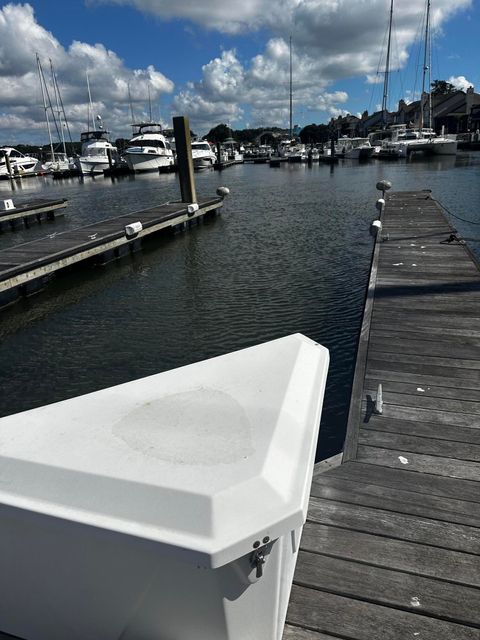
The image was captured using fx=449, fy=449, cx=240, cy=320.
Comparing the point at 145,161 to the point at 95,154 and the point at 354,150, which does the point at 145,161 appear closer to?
the point at 95,154

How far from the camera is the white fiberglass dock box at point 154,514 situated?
1.39 metres

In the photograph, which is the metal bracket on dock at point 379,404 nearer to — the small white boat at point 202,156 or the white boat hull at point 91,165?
the white boat hull at point 91,165

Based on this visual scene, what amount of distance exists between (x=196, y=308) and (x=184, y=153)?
38.1 ft

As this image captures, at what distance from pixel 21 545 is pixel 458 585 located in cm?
205

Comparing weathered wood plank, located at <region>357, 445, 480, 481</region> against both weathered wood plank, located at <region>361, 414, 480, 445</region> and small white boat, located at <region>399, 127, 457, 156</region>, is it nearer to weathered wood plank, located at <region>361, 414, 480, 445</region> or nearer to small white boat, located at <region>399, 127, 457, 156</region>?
weathered wood plank, located at <region>361, 414, 480, 445</region>

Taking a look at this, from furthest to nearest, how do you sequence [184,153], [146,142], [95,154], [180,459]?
[95,154] < [146,142] < [184,153] < [180,459]

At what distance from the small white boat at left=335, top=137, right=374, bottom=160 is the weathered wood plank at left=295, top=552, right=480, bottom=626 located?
192 ft

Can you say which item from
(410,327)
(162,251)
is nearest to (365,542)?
(410,327)

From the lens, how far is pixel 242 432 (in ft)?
5.52

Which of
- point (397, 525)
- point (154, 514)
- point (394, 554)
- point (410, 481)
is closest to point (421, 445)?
point (410, 481)

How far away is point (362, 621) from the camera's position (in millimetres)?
2115

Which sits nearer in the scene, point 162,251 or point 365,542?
point 365,542

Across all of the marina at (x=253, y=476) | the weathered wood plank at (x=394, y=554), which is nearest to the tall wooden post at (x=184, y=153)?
the marina at (x=253, y=476)

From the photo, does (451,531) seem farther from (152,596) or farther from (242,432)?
(152,596)
